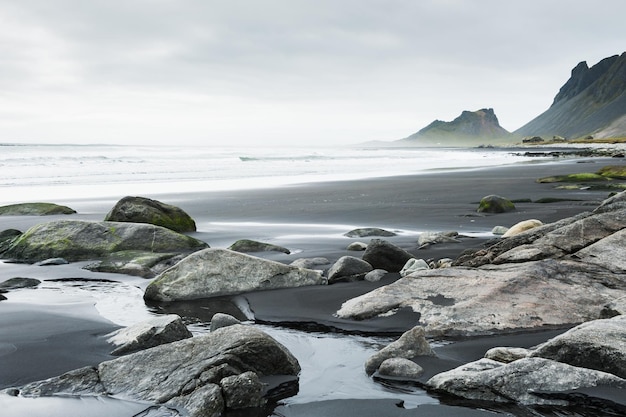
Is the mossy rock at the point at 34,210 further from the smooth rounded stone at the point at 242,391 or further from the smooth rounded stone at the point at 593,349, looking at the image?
the smooth rounded stone at the point at 593,349

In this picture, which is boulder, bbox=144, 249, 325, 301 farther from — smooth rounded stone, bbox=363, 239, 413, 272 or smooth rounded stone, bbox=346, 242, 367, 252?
smooth rounded stone, bbox=346, 242, 367, 252

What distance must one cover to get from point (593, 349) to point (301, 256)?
660 centimetres

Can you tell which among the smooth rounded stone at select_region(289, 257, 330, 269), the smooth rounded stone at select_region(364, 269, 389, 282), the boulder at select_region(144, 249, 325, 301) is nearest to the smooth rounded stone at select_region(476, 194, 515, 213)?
the smooth rounded stone at select_region(289, 257, 330, 269)

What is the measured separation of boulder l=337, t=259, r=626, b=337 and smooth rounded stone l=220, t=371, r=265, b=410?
231 centimetres

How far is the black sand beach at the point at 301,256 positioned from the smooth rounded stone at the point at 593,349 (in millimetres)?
792

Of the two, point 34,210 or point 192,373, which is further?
point 34,210

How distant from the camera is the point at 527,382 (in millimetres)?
4395

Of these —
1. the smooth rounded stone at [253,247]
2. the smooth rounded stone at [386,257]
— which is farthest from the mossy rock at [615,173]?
the smooth rounded stone at [386,257]

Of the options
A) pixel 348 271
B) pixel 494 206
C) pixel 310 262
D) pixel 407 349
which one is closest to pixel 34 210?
pixel 310 262

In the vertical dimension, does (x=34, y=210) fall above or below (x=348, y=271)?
above

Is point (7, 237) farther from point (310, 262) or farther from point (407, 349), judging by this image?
point (407, 349)

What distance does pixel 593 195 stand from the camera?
→ 20609mm

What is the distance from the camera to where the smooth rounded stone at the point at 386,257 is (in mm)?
9273

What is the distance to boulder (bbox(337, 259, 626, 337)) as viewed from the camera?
6188mm
